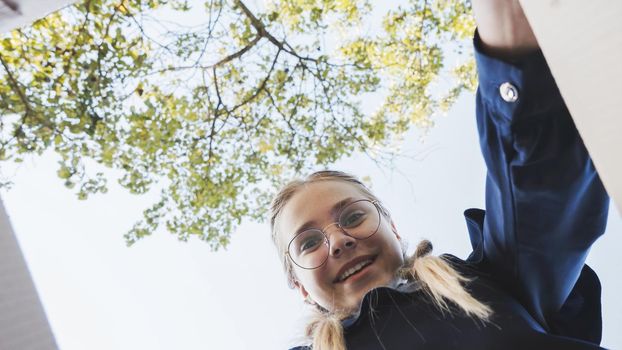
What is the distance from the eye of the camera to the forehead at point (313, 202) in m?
1.73

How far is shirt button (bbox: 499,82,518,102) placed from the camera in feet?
2.48

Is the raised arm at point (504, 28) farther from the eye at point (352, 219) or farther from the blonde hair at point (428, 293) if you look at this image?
the eye at point (352, 219)

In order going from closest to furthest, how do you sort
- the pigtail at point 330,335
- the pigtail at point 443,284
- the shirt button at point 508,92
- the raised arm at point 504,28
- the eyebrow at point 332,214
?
the raised arm at point 504,28, the shirt button at point 508,92, the pigtail at point 443,284, the pigtail at point 330,335, the eyebrow at point 332,214

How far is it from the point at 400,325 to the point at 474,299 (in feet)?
0.78

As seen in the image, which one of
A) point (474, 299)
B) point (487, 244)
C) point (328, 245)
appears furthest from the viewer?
point (328, 245)

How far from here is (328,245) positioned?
5.35 feet

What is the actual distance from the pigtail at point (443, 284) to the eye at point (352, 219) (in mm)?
234

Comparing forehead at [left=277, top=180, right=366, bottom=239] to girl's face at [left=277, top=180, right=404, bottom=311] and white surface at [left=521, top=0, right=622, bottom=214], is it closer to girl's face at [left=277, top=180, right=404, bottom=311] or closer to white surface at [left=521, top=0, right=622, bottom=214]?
girl's face at [left=277, top=180, right=404, bottom=311]

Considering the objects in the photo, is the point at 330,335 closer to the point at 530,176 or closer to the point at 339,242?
the point at 339,242

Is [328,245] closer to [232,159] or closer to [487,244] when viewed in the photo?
[487,244]

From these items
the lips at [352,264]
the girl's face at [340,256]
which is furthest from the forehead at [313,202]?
the lips at [352,264]

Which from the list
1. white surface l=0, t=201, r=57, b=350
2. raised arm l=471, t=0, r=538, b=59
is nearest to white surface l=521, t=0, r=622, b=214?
raised arm l=471, t=0, r=538, b=59

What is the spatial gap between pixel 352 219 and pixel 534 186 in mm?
761

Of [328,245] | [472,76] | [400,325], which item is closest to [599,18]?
[400,325]
